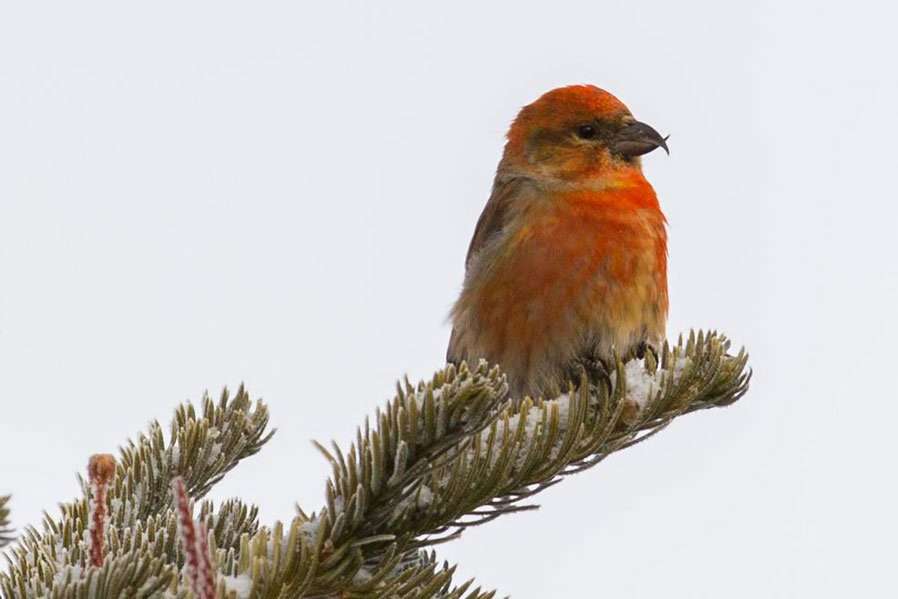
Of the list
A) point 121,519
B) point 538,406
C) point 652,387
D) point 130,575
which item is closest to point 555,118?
point 652,387

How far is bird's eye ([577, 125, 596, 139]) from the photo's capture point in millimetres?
5070

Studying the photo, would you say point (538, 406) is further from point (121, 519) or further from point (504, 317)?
point (504, 317)

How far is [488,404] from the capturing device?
157 centimetres

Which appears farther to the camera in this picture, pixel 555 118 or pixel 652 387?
pixel 555 118

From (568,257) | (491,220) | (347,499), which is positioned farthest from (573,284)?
(347,499)

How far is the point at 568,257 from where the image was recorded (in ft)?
14.0

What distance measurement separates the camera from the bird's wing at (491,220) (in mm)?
4711

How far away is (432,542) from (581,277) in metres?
2.53

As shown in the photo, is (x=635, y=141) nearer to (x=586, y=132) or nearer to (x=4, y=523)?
(x=586, y=132)

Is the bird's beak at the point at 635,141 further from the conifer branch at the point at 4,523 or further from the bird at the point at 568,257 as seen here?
the conifer branch at the point at 4,523

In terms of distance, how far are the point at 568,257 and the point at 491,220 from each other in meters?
0.72

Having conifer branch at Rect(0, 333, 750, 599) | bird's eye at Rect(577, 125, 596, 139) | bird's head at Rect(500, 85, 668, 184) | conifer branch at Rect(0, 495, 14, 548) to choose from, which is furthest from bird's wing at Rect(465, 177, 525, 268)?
conifer branch at Rect(0, 495, 14, 548)

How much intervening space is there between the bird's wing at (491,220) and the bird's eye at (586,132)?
0.34 meters

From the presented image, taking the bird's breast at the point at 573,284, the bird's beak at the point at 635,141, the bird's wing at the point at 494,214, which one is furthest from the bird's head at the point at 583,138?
the bird's breast at the point at 573,284
